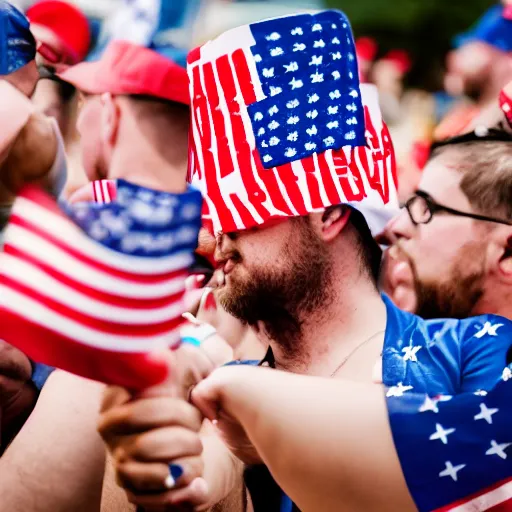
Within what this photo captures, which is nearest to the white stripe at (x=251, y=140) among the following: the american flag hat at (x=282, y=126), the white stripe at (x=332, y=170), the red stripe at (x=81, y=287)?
the american flag hat at (x=282, y=126)

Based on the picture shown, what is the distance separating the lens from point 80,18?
5.45 ft

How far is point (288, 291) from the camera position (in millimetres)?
1288

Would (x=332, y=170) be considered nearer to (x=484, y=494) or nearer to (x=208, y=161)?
(x=208, y=161)

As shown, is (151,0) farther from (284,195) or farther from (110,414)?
(110,414)

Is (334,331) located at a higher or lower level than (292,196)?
lower

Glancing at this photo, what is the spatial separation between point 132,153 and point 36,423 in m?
0.54

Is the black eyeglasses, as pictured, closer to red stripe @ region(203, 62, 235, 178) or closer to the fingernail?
red stripe @ region(203, 62, 235, 178)

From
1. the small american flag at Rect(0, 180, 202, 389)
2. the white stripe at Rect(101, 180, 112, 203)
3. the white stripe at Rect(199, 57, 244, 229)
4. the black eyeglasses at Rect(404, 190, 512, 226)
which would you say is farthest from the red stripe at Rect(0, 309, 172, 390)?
the black eyeglasses at Rect(404, 190, 512, 226)

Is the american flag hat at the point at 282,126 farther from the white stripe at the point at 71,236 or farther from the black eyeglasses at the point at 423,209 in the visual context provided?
the white stripe at the point at 71,236

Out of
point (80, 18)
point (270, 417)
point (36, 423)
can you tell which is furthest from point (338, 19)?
point (36, 423)

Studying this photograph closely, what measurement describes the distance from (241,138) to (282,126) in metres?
0.07

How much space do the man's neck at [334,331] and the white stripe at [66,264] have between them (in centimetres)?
39

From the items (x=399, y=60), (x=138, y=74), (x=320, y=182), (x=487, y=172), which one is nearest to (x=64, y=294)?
(x=320, y=182)

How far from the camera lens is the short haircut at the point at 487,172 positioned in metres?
1.29
